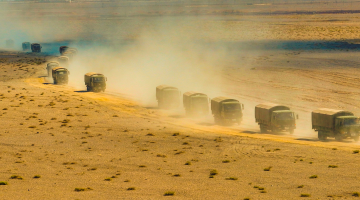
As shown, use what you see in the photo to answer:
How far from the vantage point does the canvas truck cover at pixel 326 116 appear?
169ft

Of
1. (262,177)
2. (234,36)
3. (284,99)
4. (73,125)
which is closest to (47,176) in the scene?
(262,177)

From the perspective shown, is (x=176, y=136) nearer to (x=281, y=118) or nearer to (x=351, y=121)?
(x=281, y=118)

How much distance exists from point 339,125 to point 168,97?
28577 millimetres

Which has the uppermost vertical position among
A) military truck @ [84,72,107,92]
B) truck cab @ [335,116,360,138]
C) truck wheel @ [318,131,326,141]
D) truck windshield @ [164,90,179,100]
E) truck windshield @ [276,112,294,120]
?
military truck @ [84,72,107,92]

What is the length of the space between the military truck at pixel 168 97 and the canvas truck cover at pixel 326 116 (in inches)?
970

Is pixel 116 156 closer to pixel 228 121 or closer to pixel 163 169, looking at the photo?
pixel 163 169

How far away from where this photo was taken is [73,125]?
194 feet

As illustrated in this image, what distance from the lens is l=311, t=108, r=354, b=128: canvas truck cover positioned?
5147 cm

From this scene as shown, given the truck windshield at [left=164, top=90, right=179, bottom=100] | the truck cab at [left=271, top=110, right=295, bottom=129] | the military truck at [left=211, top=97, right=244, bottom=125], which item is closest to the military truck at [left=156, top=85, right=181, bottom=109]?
the truck windshield at [left=164, top=90, right=179, bottom=100]

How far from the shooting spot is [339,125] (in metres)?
51.1

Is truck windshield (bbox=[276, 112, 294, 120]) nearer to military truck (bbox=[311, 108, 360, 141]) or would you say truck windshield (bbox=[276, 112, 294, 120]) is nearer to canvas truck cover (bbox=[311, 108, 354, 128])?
canvas truck cover (bbox=[311, 108, 354, 128])

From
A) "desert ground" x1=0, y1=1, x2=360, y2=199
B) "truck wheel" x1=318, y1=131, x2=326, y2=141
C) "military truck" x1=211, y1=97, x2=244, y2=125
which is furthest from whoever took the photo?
"military truck" x1=211, y1=97, x2=244, y2=125

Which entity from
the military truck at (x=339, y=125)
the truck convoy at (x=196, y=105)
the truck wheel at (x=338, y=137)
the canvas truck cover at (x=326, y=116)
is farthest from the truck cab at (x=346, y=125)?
the truck convoy at (x=196, y=105)

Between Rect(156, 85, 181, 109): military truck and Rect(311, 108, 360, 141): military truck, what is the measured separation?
85.0 ft
